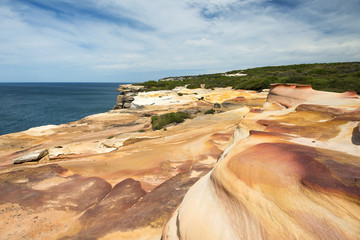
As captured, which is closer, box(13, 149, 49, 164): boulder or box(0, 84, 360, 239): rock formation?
box(0, 84, 360, 239): rock formation

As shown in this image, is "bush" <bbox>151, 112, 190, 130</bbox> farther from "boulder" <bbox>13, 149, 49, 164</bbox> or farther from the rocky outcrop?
the rocky outcrop

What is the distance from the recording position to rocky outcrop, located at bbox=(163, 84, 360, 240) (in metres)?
2.17

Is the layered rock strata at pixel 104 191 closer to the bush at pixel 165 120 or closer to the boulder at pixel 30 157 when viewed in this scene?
the boulder at pixel 30 157

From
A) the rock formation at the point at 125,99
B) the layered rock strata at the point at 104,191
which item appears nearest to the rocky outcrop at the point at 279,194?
the layered rock strata at the point at 104,191

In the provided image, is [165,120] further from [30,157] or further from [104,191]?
[104,191]

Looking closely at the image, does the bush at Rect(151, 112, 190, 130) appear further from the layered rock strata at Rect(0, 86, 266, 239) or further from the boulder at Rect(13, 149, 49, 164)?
the boulder at Rect(13, 149, 49, 164)

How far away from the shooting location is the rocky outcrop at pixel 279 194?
7.12ft

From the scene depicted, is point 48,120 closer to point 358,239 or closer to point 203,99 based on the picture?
point 203,99

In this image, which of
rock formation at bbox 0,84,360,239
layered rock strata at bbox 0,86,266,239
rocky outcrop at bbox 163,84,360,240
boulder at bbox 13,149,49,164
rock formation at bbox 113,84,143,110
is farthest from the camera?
rock formation at bbox 113,84,143,110

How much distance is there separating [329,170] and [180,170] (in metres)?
4.34

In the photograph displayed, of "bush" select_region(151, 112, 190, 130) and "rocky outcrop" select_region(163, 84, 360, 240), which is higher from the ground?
"rocky outcrop" select_region(163, 84, 360, 240)

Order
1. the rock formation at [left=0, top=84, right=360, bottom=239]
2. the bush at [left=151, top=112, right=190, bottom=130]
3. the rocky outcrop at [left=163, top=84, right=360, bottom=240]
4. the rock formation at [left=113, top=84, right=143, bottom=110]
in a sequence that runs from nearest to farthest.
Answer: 1. the rocky outcrop at [left=163, top=84, right=360, bottom=240]
2. the rock formation at [left=0, top=84, right=360, bottom=239]
3. the bush at [left=151, top=112, right=190, bottom=130]
4. the rock formation at [left=113, top=84, right=143, bottom=110]

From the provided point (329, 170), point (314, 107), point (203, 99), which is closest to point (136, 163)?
point (329, 170)

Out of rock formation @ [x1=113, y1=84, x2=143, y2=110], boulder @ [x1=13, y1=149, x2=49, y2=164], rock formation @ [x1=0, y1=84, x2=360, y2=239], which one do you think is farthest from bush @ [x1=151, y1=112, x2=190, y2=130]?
rock formation @ [x1=113, y1=84, x2=143, y2=110]
